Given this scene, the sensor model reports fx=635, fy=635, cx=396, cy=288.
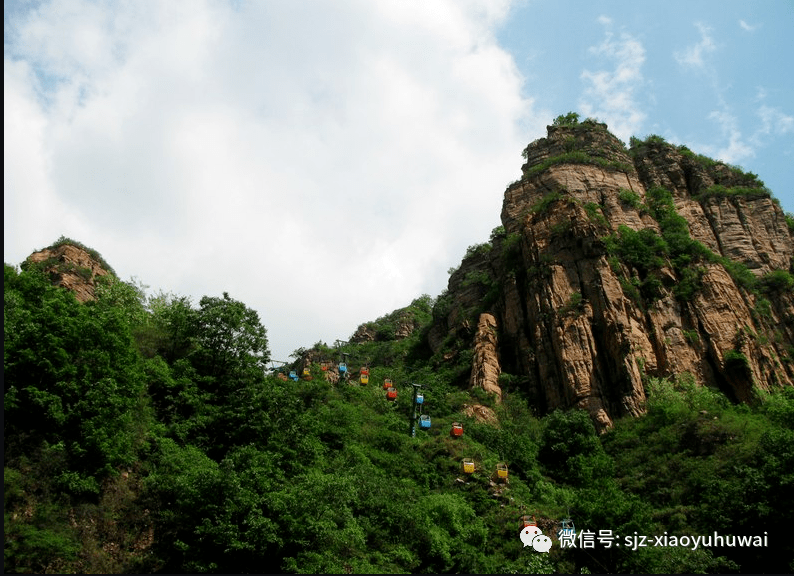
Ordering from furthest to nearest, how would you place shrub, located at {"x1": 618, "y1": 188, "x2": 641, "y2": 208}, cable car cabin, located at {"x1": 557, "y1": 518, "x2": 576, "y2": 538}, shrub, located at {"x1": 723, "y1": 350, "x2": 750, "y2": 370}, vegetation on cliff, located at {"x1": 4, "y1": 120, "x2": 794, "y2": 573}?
1. shrub, located at {"x1": 618, "y1": 188, "x2": 641, "y2": 208}
2. shrub, located at {"x1": 723, "y1": 350, "x2": 750, "y2": 370}
3. cable car cabin, located at {"x1": 557, "y1": 518, "x2": 576, "y2": 538}
4. vegetation on cliff, located at {"x1": 4, "y1": 120, "x2": 794, "y2": 573}

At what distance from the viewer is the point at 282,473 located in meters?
23.2

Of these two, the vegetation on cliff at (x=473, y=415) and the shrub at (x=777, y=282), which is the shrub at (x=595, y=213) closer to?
the vegetation on cliff at (x=473, y=415)

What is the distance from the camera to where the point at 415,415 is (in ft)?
114

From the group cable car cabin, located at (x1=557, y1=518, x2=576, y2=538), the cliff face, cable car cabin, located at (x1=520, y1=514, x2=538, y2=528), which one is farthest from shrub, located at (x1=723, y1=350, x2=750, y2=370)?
cable car cabin, located at (x1=520, y1=514, x2=538, y2=528)

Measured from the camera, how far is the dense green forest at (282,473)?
19.8 m

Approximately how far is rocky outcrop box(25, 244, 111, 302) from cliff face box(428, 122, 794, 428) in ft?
89.9

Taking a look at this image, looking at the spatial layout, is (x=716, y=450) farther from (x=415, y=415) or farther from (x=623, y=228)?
(x=623, y=228)

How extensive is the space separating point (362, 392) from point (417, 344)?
73.6 ft

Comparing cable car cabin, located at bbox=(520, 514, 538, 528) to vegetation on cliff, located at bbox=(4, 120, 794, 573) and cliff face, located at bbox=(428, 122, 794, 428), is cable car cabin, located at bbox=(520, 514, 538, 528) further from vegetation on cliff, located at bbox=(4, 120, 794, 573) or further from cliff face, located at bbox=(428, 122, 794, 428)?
cliff face, located at bbox=(428, 122, 794, 428)

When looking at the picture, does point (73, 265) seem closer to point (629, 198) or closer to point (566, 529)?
point (566, 529)

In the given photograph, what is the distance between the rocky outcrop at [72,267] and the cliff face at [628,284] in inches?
1079

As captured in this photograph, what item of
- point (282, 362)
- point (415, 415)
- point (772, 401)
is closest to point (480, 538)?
point (415, 415)

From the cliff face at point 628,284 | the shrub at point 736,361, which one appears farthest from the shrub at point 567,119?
the shrub at point 736,361

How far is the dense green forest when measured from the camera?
19797 mm
